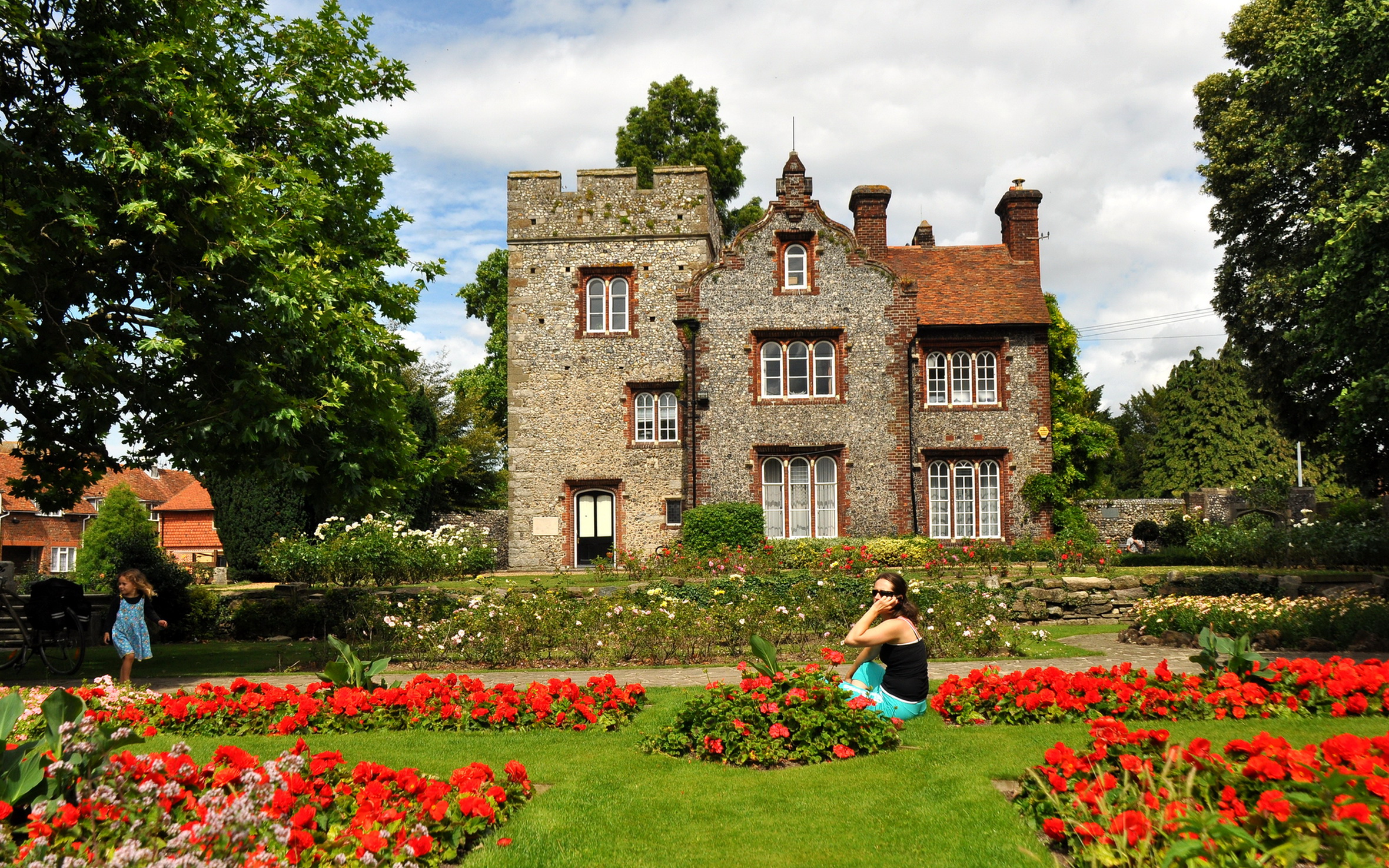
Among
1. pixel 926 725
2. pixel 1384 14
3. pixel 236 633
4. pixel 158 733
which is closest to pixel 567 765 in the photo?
pixel 926 725

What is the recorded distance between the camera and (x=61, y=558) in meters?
50.2

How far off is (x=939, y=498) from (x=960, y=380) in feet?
11.4

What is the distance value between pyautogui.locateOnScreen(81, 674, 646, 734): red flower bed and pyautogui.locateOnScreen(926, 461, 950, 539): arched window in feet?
65.0

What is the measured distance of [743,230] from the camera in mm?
27391

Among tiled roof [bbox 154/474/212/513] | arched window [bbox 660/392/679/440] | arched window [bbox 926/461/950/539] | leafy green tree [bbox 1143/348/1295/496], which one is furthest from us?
leafy green tree [bbox 1143/348/1295/496]

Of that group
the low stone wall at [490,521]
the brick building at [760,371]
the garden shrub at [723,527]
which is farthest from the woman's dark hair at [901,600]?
the low stone wall at [490,521]

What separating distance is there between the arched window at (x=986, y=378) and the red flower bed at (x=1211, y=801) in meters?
22.9

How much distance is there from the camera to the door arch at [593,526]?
28.8 m

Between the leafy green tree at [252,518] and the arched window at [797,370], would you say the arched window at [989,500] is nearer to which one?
the arched window at [797,370]

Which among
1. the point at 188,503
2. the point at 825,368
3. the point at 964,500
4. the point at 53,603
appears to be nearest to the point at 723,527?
the point at 825,368

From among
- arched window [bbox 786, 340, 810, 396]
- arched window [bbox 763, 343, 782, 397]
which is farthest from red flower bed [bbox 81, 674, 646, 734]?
arched window [bbox 786, 340, 810, 396]

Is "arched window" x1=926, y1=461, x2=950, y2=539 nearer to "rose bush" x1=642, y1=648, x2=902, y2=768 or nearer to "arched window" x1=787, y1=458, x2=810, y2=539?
"arched window" x1=787, y1=458, x2=810, y2=539

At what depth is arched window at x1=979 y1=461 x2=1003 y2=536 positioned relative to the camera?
1074 inches

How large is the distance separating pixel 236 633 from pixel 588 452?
41.6ft
